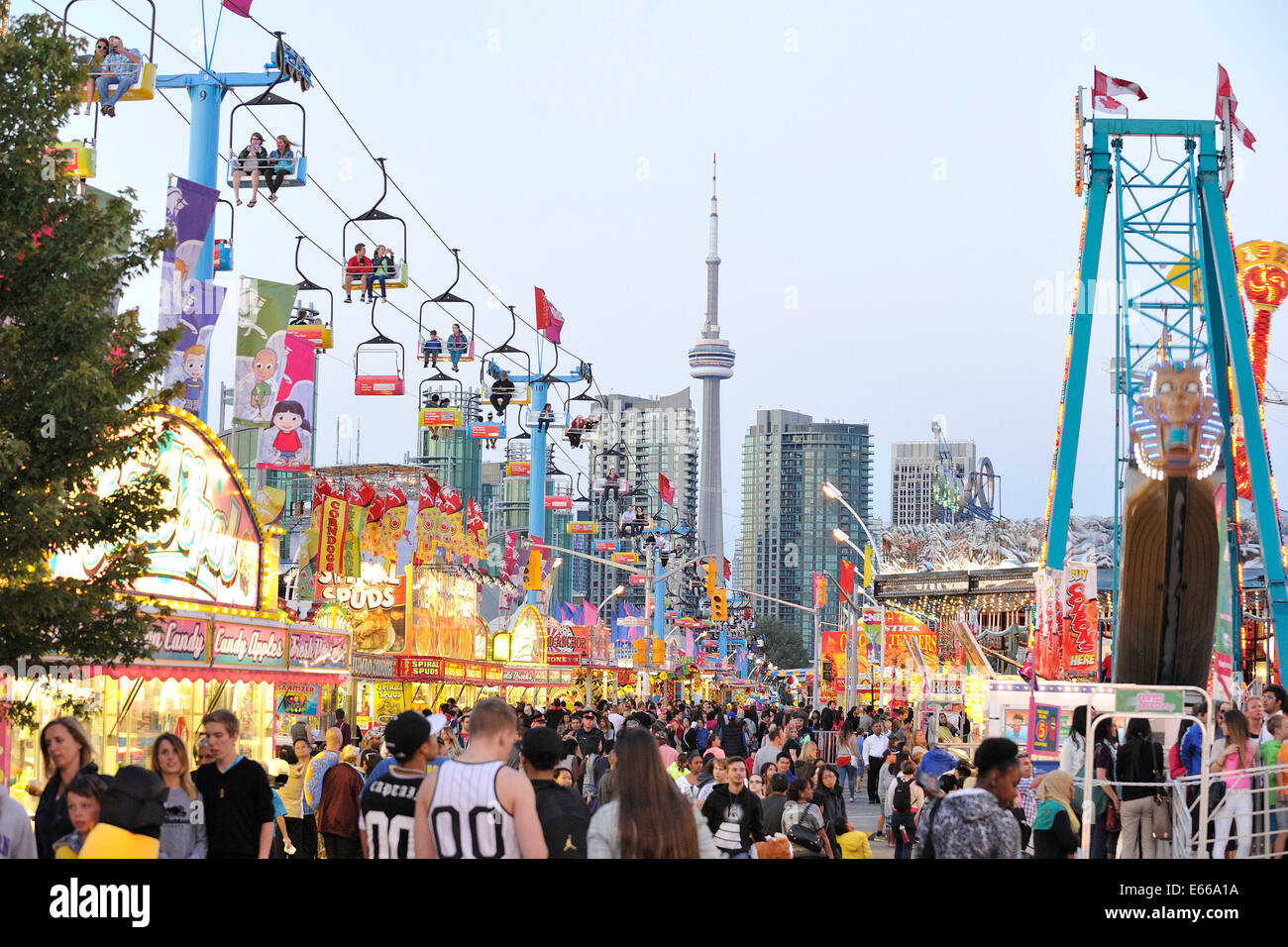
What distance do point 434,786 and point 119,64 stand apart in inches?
559

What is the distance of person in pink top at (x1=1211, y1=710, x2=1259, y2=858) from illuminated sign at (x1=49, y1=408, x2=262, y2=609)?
39.2 ft

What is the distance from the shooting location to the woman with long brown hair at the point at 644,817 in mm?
6043

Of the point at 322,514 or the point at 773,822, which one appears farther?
the point at 322,514

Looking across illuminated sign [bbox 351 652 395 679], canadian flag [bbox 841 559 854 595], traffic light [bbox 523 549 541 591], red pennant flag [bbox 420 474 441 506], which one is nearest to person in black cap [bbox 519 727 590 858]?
illuminated sign [bbox 351 652 395 679]

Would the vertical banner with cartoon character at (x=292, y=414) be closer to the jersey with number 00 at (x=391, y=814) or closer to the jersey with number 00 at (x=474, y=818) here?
the jersey with number 00 at (x=391, y=814)

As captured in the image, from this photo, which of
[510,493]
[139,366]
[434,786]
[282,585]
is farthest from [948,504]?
[434,786]

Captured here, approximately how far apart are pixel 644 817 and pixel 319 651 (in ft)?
62.0

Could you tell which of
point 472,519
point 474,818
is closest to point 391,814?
point 474,818

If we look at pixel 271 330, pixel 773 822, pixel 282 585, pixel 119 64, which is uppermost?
pixel 119 64

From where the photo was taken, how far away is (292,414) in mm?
23344

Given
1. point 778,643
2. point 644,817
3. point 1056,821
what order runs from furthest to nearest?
point 778,643, point 1056,821, point 644,817

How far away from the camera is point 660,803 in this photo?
6.10 meters

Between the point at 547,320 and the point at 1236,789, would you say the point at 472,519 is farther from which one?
the point at 1236,789
